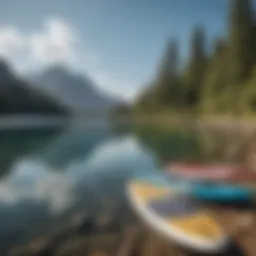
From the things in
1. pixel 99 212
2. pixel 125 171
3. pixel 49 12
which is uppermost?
pixel 49 12

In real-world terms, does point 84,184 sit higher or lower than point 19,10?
lower

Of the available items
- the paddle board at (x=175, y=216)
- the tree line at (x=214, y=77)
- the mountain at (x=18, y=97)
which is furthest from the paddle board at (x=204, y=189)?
the mountain at (x=18, y=97)

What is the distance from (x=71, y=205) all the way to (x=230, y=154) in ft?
2.15

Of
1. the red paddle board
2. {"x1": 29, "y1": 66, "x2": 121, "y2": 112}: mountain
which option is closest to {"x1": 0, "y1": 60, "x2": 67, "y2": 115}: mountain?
{"x1": 29, "y1": 66, "x2": 121, "y2": 112}: mountain

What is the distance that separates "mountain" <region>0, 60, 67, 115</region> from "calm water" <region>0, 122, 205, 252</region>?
0.31ft

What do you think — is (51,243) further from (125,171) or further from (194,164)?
(194,164)

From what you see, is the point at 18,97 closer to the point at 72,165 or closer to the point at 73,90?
the point at 73,90

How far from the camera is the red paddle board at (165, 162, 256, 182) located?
1692mm

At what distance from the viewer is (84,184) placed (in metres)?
1.63

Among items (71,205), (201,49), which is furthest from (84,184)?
(201,49)

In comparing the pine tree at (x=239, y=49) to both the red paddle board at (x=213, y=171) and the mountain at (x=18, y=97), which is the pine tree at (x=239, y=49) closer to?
the red paddle board at (x=213, y=171)

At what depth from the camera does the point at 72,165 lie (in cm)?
167

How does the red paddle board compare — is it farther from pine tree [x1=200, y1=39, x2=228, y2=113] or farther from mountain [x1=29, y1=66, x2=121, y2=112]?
mountain [x1=29, y1=66, x2=121, y2=112]

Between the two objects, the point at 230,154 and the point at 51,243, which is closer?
the point at 51,243
